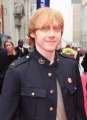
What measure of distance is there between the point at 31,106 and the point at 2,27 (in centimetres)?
5421

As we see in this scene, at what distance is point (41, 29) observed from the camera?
144 inches

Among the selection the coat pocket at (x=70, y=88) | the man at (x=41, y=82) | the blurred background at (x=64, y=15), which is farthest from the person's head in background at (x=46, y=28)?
the blurred background at (x=64, y=15)

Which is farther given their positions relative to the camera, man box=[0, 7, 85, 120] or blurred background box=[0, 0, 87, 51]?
blurred background box=[0, 0, 87, 51]

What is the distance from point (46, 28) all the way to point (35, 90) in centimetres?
39

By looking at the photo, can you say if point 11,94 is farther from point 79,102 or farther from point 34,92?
point 79,102

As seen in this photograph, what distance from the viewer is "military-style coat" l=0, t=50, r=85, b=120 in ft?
11.9

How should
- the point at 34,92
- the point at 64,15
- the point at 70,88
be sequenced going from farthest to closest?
the point at 64,15 → the point at 70,88 → the point at 34,92

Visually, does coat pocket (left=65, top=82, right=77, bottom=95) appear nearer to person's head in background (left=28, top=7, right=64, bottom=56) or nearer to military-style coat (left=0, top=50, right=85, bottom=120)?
military-style coat (left=0, top=50, right=85, bottom=120)

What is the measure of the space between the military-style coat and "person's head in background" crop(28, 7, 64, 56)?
9 cm

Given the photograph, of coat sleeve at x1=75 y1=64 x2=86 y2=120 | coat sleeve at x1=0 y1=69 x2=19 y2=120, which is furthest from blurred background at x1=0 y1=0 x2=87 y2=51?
coat sleeve at x1=0 y1=69 x2=19 y2=120

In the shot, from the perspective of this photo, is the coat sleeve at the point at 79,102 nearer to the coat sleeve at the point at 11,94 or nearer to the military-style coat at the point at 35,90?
the military-style coat at the point at 35,90

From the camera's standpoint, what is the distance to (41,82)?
3662 millimetres

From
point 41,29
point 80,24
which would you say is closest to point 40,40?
point 41,29

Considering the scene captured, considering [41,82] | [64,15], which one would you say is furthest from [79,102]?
[64,15]
